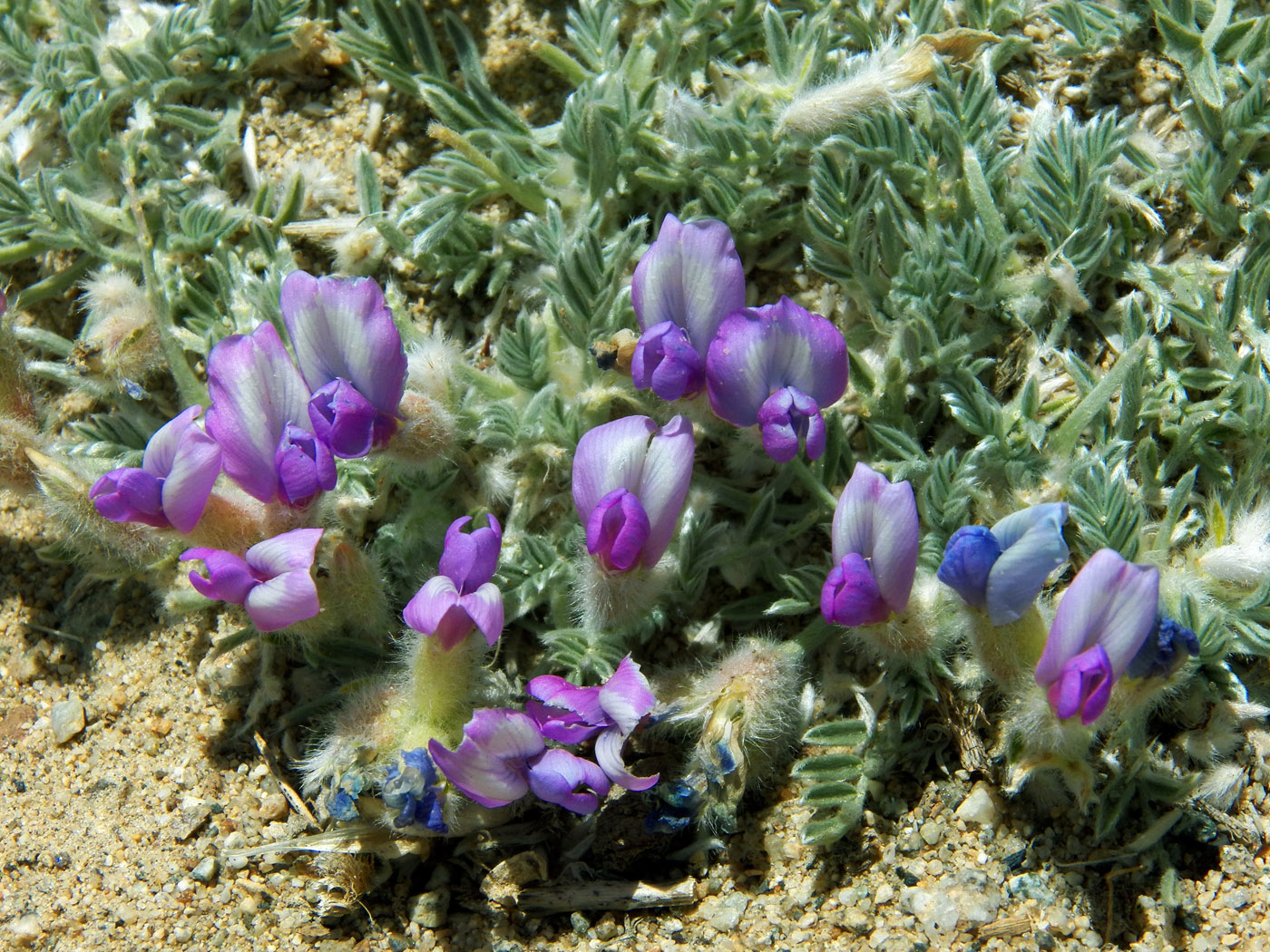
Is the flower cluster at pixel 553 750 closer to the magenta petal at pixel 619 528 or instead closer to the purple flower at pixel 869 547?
the magenta petal at pixel 619 528

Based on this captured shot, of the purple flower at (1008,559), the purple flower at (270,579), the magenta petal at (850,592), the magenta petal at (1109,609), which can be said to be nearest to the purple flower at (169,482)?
the purple flower at (270,579)

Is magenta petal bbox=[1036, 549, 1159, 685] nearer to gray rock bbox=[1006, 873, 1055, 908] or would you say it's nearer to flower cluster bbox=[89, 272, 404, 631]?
gray rock bbox=[1006, 873, 1055, 908]

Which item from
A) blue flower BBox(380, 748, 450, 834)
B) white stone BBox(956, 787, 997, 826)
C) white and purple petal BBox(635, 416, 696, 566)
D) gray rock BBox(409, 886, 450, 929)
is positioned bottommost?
gray rock BBox(409, 886, 450, 929)

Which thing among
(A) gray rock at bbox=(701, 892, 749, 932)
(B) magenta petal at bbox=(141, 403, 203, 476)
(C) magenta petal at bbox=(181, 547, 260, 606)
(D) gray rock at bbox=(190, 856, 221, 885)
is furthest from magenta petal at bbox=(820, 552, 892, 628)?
(D) gray rock at bbox=(190, 856, 221, 885)

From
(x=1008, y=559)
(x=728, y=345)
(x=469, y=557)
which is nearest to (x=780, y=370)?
(x=728, y=345)

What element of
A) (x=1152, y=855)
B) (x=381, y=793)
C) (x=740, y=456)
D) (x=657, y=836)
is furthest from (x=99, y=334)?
(x=1152, y=855)

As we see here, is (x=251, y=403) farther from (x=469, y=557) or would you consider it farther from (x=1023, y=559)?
(x=1023, y=559)

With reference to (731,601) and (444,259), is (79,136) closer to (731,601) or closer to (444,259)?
(444,259)
